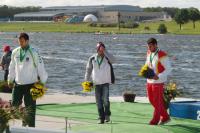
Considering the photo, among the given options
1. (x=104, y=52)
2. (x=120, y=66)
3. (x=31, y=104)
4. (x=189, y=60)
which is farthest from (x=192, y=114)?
(x=189, y=60)

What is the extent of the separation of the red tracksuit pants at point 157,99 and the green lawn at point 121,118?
21 centimetres

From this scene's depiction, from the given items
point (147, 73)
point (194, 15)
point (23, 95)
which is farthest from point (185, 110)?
point (194, 15)

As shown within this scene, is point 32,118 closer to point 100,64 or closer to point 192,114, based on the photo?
point 100,64

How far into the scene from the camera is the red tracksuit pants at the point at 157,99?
42.4ft

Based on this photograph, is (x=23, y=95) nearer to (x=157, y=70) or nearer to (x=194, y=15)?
(x=157, y=70)

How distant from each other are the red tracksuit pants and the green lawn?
0.69ft

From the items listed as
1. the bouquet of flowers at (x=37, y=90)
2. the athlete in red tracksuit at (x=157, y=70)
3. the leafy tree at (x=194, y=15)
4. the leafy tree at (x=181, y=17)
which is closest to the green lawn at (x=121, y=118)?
the athlete in red tracksuit at (x=157, y=70)

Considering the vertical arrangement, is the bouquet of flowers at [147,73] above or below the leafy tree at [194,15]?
above

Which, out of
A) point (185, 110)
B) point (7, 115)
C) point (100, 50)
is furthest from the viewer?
point (185, 110)

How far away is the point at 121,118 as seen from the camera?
14.7m

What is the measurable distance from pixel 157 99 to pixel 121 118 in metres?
1.90

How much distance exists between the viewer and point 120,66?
5541cm

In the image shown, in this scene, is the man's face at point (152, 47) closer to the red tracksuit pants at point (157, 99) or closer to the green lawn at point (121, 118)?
the red tracksuit pants at point (157, 99)

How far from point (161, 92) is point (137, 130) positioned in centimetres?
119
